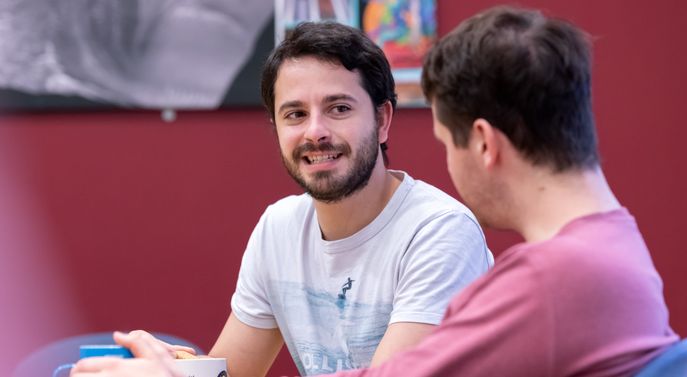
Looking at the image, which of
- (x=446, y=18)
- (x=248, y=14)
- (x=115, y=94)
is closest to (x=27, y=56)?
(x=115, y=94)

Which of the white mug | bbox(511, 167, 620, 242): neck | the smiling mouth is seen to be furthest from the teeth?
bbox(511, 167, 620, 242): neck

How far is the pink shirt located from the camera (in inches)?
37.3

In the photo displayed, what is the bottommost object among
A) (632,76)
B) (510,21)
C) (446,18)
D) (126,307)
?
(126,307)

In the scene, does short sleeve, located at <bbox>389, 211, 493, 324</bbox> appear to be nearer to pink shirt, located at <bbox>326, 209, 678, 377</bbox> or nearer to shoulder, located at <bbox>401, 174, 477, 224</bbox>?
shoulder, located at <bbox>401, 174, 477, 224</bbox>

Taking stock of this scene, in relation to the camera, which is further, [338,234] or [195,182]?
Answer: [195,182]

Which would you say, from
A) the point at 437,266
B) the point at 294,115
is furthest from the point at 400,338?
the point at 294,115

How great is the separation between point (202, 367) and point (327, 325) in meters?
0.44

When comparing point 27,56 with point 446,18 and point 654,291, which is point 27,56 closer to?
point 446,18

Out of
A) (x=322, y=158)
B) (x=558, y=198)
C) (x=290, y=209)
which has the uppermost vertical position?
(x=558, y=198)

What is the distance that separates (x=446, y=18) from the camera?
287 cm

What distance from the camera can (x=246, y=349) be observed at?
72.7 inches

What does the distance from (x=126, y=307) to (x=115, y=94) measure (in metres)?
0.66

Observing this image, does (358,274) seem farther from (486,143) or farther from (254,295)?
(486,143)

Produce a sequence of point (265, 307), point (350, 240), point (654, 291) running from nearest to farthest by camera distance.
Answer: point (654, 291), point (350, 240), point (265, 307)
